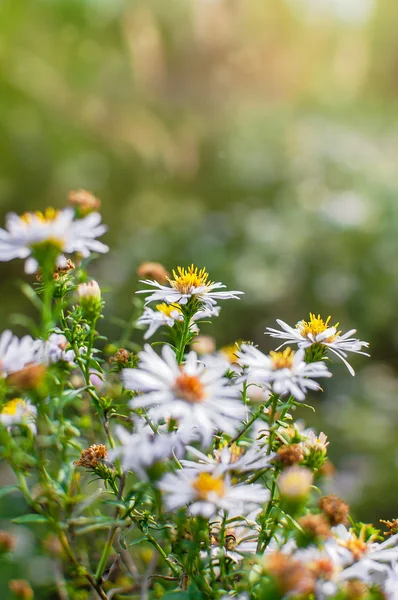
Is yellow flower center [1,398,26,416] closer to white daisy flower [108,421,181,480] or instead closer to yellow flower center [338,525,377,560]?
white daisy flower [108,421,181,480]

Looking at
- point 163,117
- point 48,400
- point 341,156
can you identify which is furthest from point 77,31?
point 48,400

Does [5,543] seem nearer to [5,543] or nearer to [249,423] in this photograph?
[5,543]

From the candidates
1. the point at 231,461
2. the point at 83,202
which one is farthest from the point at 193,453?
the point at 83,202

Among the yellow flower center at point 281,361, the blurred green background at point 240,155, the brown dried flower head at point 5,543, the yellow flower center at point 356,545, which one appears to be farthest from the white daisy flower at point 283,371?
the blurred green background at point 240,155

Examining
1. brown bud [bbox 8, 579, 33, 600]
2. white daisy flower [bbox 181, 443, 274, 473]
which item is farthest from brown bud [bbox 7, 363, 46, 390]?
brown bud [bbox 8, 579, 33, 600]

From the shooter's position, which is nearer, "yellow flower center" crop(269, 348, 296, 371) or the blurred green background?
"yellow flower center" crop(269, 348, 296, 371)

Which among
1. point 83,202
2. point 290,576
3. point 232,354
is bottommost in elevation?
point 290,576
